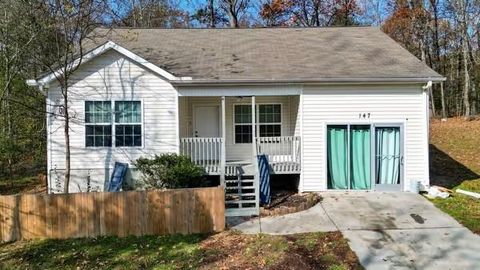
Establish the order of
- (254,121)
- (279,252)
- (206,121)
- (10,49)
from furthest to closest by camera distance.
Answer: (10,49) → (206,121) → (254,121) → (279,252)

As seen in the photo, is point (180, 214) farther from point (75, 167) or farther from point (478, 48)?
point (478, 48)

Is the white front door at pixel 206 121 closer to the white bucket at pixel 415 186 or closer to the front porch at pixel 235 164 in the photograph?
the front porch at pixel 235 164

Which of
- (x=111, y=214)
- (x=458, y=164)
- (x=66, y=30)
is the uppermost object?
(x=66, y=30)

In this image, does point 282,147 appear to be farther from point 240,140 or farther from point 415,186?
point 415,186

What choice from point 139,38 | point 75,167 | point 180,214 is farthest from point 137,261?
point 139,38

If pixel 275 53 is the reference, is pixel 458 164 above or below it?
below

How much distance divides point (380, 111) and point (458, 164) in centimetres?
716

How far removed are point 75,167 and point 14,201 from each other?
356cm

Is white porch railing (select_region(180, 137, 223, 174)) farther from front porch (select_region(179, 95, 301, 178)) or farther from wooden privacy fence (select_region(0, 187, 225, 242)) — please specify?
wooden privacy fence (select_region(0, 187, 225, 242))

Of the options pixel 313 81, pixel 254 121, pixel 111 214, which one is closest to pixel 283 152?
pixel 254 121

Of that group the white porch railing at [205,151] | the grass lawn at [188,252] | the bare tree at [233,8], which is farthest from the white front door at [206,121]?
the bare tree at [233,8]

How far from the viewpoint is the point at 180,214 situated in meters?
9.80

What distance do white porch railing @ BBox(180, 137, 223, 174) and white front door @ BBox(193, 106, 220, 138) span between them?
1.66 metres

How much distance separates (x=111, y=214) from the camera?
31.9ft
